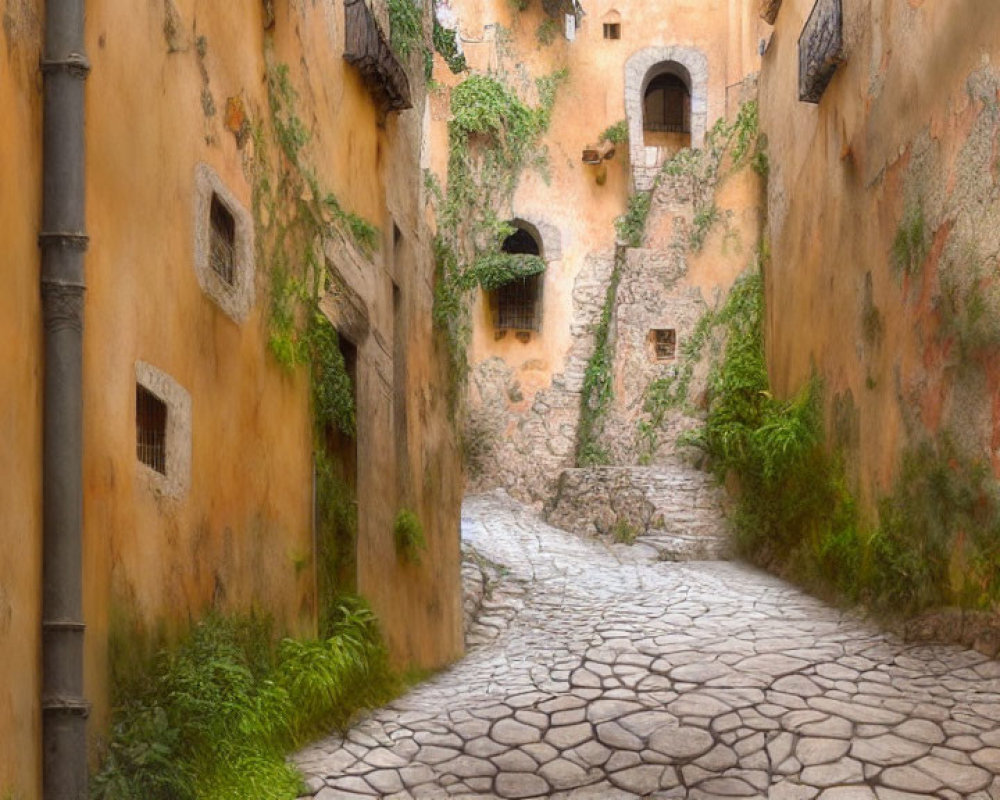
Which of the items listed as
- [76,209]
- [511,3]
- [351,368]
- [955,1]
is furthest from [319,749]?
[511,3]

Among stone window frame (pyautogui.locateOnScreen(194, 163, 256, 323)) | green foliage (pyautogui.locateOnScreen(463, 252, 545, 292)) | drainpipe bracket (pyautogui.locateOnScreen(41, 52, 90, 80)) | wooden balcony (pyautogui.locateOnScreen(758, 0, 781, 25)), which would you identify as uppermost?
wooden balcony (pyautogui.locateOnScreen(758, 0, 781, 25))

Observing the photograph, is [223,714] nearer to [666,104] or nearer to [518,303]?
[518,303]

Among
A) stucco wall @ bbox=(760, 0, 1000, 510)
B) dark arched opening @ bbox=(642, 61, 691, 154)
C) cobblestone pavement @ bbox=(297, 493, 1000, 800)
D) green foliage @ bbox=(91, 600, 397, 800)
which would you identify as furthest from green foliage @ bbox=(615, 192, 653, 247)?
green foliage @ bbox=(91, 600, 397, 800)

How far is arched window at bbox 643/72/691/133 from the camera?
2338 centimetres

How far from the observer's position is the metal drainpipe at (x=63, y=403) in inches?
147

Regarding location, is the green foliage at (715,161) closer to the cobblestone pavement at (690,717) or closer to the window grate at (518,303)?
the window grate at (518,303)

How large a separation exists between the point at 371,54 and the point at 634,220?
13136 mm

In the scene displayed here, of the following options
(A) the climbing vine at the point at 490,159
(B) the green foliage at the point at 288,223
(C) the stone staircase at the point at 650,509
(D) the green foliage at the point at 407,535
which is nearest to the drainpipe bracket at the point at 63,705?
(B) the green foliage at the point at 288,223

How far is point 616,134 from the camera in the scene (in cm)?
2188

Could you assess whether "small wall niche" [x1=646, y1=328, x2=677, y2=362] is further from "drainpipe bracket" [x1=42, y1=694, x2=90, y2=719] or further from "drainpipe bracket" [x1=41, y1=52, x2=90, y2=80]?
"drainpipe bracket" [x1=42, y1=694, x2=90, y2=719]

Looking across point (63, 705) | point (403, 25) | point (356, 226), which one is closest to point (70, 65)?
point (63, 705)

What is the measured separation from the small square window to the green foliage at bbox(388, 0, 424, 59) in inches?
397

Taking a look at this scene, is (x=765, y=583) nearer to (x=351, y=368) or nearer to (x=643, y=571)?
(x=643, y=571)

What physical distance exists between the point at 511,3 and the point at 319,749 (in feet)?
59.8
